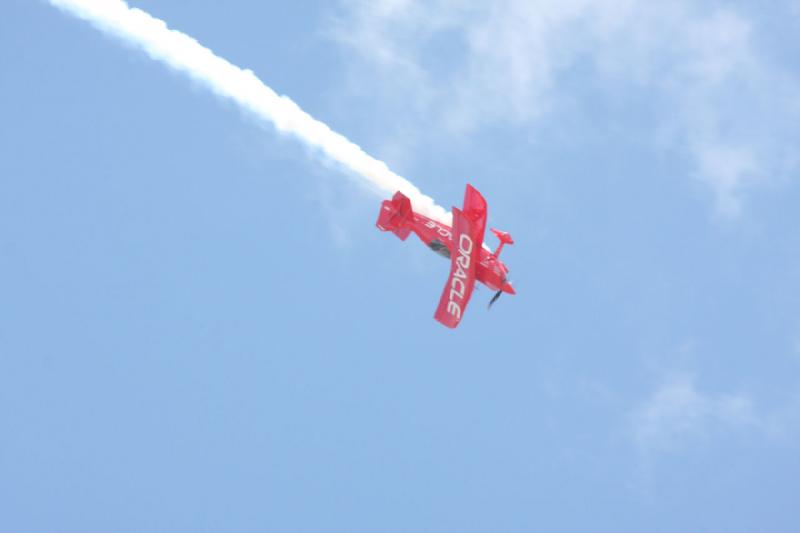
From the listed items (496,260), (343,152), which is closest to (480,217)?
(496,260)

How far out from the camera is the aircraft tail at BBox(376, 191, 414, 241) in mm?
70375

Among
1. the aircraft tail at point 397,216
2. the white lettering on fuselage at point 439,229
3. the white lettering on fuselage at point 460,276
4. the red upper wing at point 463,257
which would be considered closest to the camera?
the red upper wing at point 463,257

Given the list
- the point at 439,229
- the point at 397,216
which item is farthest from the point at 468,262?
the point at 397,216

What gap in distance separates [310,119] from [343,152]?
A: 2158 millimetres

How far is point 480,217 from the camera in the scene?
65.4 meters

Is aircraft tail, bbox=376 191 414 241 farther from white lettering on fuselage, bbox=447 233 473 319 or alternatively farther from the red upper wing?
white lettering on fuselage, bbox=447 233 473 319

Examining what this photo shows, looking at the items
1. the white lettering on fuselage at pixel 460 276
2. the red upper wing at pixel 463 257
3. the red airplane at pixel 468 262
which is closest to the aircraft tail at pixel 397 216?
the red airplane at pixel 468 262

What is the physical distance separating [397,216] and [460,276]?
5406 millimetres

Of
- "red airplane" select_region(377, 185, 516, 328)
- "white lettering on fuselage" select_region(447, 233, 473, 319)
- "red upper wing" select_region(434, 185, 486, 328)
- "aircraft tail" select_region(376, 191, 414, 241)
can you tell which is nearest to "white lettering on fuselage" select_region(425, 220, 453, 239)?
"red airplane" select_region(377, 185, 516, 328)

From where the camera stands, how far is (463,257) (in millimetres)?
66625

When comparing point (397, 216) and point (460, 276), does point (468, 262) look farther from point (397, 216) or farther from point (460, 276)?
point (397, 216)

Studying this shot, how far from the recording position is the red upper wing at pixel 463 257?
65.3 meters

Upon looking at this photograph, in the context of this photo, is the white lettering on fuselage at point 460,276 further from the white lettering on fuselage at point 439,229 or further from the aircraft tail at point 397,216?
the aircraft tail at point 397,216

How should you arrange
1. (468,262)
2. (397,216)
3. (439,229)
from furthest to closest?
(397,216) → (439,229) → (468,262)
